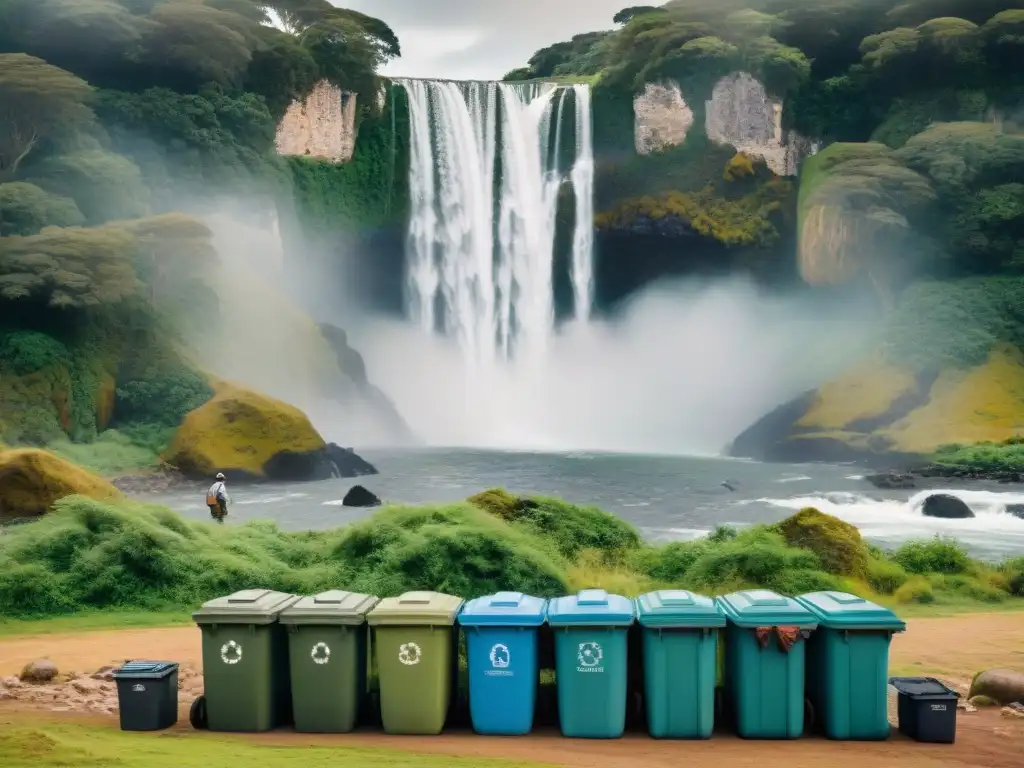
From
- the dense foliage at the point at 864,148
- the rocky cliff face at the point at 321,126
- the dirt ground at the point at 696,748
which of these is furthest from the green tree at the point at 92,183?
the dirt ground at the point at 696,748

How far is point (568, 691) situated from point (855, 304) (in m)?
40.7

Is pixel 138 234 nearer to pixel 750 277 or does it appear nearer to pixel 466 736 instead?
pixel 750 277

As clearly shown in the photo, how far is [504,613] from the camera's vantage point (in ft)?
22.1

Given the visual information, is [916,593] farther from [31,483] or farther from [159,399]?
[159,399]

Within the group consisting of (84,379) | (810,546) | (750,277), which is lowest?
(810,546)

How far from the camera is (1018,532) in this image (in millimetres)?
21484

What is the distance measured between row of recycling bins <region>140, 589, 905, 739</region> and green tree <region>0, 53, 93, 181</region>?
114 ft

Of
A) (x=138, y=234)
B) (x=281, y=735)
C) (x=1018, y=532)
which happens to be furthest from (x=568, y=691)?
(x=138, y=234)

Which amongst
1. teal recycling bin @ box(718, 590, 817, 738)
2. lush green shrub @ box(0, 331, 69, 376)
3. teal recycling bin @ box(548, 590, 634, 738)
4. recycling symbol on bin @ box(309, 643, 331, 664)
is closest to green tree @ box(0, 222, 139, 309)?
lush green shrub @ box(0, 331, 69, 376)

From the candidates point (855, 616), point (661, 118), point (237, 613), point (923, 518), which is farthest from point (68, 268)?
point (855, 616)

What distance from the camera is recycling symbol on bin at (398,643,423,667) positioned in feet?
21.9

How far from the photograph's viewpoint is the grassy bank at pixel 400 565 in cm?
1114

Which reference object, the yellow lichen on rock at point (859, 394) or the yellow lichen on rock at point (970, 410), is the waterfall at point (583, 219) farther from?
the yellow lichen on rock at point (970, 410)

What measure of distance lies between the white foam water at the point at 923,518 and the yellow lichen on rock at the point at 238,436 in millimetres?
13036
